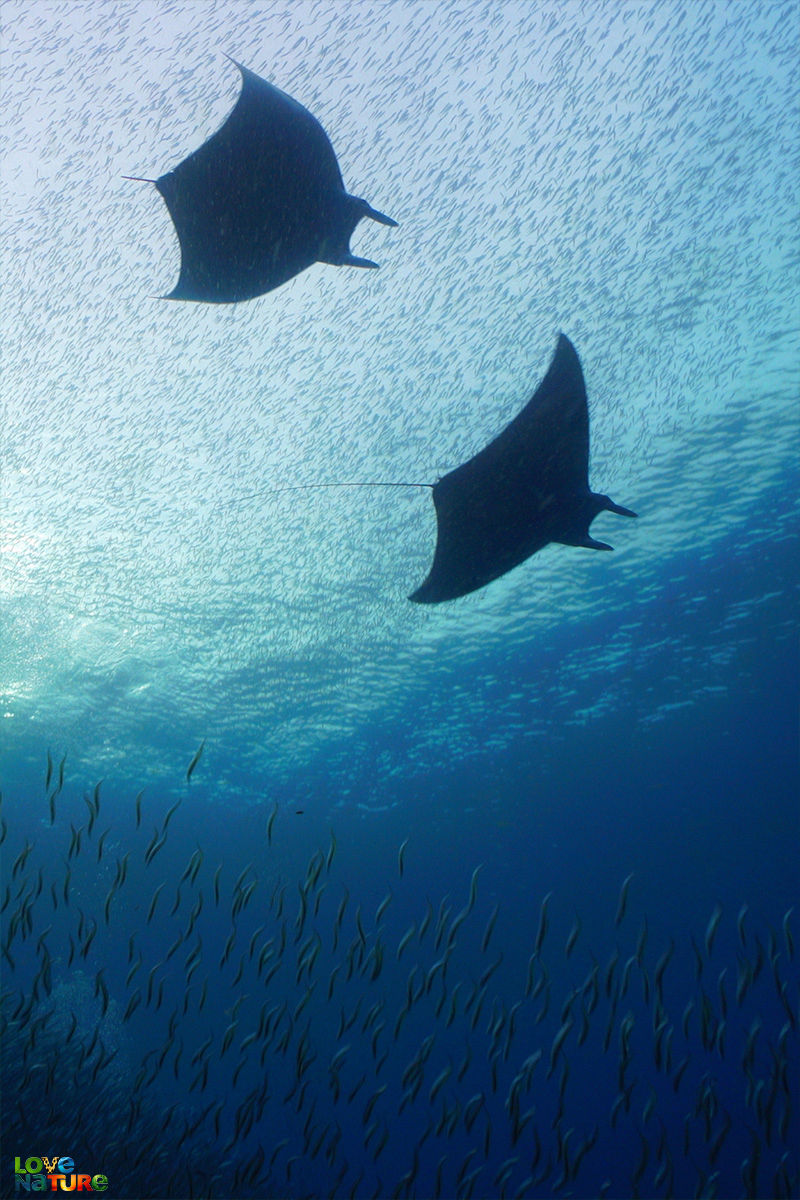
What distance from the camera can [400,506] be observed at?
1209 cm

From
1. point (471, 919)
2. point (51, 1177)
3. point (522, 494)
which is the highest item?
point (522, 494)

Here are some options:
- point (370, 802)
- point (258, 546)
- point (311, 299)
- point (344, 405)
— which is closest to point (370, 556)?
point (258, 546)

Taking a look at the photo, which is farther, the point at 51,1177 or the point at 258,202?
the point at 51,1177


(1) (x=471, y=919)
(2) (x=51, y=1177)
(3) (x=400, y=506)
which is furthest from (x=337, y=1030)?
(3) (x=400, y=506)

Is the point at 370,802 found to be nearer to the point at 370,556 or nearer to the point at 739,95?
the point at 370,556

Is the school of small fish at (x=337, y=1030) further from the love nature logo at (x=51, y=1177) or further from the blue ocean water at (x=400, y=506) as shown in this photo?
the love nature logo at (x=51, y=1177)

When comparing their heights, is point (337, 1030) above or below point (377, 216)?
below

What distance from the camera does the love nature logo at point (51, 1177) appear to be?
373 inches

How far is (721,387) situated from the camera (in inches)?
409

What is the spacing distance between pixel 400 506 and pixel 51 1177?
11172 mm

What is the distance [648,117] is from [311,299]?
428cm

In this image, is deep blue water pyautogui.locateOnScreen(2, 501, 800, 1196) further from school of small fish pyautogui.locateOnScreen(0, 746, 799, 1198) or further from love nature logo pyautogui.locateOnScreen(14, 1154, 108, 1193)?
love nature logo pyautogui.locateOnScreen(14, 1154, 108, 1193)

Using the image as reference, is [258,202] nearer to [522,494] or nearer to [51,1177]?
[522,494]

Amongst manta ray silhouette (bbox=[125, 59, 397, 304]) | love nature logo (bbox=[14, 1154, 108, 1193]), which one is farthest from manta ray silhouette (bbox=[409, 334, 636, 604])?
love nature logo (bbox=[14, 1154, 108, 1193])
